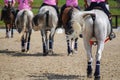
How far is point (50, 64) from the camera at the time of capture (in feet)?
38.4

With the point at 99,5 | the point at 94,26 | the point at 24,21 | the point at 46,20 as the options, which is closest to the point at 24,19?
the point at 24,21

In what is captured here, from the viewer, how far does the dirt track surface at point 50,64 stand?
9.85 meters

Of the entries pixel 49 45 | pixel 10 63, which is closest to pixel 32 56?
pixel 49 45

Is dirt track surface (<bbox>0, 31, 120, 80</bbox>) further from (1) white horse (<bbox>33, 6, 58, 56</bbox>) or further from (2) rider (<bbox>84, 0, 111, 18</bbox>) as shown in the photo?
(2) rider (<bbox>84, 0, 111, 18</bbox>)

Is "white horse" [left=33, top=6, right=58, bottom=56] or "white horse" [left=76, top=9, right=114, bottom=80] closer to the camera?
"white horse" [left=76, top=9, right=114, bottom=80]

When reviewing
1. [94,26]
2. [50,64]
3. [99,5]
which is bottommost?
[50,64]

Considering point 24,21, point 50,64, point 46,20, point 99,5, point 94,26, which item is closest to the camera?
point 94,26

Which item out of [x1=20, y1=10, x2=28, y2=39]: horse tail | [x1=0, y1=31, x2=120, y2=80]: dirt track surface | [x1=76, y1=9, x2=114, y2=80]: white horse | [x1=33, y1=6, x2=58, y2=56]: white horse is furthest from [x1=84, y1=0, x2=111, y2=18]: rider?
[x1=20, y1=10, x2=28, y2=39]: horse tail

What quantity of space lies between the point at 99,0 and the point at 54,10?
3638 millimetres

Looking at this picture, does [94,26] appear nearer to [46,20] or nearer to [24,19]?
[46,20]

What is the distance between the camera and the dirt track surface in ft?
32.3

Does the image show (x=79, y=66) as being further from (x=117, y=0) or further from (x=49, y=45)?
(x=117, y=0)

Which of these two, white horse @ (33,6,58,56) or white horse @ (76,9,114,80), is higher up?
white horse @ (76,9,114,80)

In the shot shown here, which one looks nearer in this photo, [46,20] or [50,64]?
[50,64]
